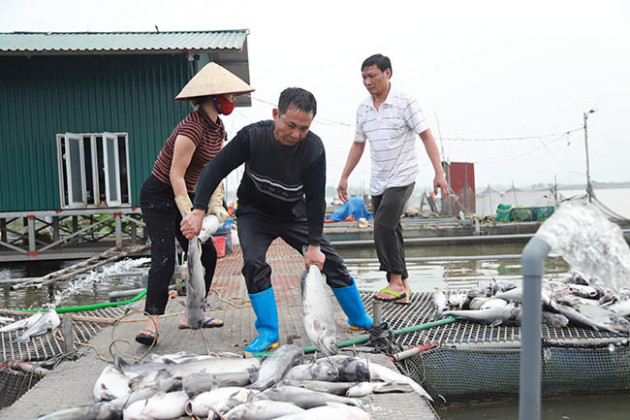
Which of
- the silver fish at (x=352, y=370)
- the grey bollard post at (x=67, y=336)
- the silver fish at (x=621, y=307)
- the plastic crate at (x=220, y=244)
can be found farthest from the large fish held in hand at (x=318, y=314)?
the plastic crate at (x=220, y=244)

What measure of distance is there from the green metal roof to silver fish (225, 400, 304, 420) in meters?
9.45

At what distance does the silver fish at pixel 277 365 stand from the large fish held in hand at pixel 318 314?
0.48ft

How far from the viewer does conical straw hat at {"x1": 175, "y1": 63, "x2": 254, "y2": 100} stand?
11.8ft

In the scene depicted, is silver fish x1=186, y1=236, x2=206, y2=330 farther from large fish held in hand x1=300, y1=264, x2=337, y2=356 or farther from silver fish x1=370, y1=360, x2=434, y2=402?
silver fish x1=370, y1=360, x2=434, y2=402

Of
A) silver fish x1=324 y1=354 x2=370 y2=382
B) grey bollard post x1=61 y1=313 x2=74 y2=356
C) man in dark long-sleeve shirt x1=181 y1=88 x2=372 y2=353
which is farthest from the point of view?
grey bollard post x1=61 y1=313 x2=74 y2=356

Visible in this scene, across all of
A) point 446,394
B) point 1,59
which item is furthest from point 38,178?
point 446,394

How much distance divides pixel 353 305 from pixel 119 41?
10489 millimetres

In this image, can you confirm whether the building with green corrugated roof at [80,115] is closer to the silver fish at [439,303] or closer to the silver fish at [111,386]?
the silver fish at [439,303]

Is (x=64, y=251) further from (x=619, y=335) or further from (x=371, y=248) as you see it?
(x=619, y=335)

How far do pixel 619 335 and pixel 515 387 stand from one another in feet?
2.65

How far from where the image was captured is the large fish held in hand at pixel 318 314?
3064 mm

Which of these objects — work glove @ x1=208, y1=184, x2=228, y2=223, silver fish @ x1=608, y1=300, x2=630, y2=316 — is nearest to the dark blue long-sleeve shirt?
work glove @ x1=208, y1=184, x2=228, y2=223

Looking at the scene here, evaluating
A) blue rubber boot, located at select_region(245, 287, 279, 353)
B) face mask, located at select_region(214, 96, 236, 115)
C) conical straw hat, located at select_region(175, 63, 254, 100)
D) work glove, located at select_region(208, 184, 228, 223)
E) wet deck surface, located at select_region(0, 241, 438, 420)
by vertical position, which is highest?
conical straw hat, located at select_region(175, 63, 254, 100)

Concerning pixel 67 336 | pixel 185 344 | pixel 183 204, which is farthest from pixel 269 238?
pixel 67 336
